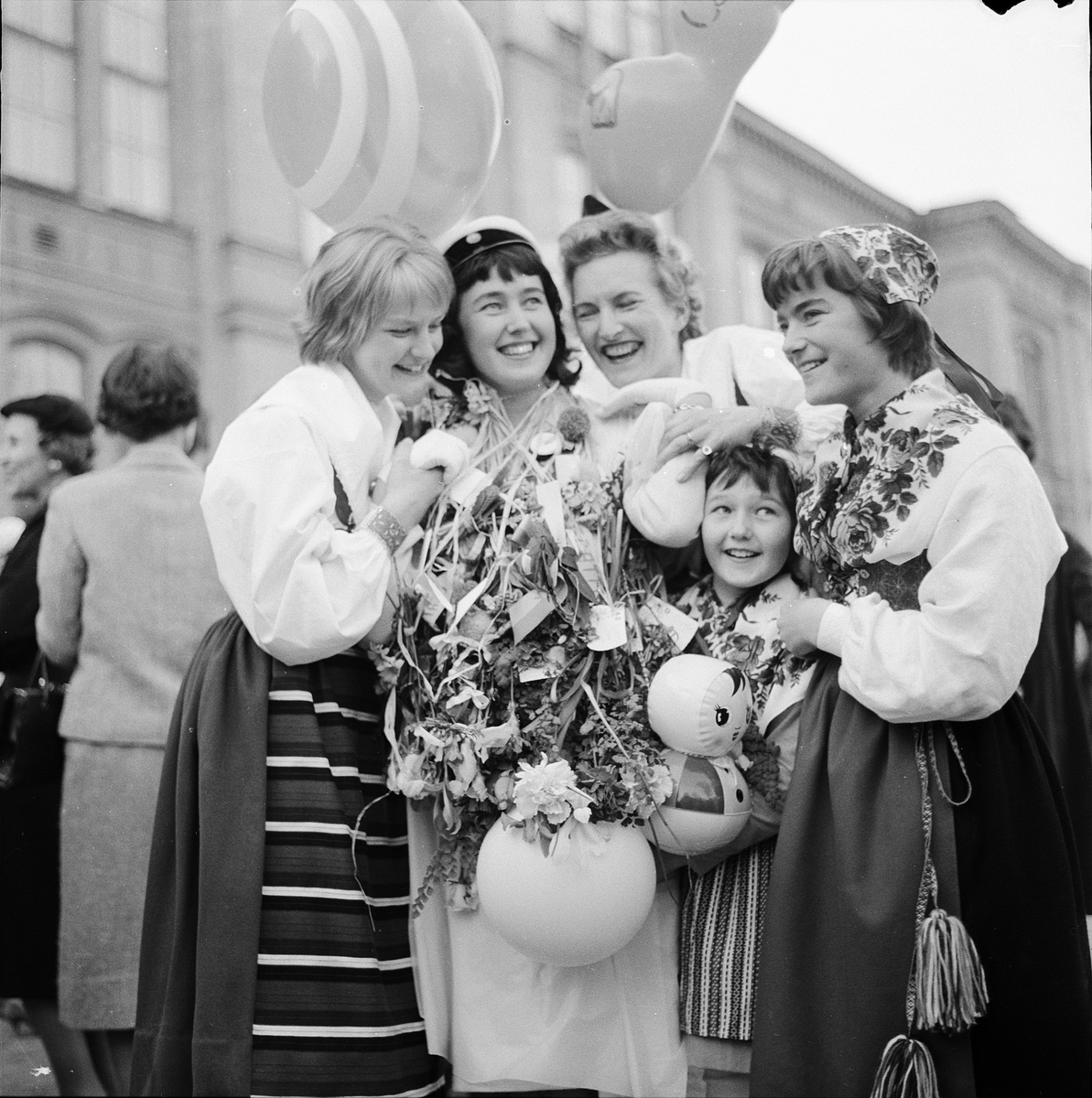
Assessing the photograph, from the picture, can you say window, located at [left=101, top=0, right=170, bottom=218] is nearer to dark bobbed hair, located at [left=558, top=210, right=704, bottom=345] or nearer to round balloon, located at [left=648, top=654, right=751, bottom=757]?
dark bobbed hair, located at [left=558, top=210, right=704, bottom=345]

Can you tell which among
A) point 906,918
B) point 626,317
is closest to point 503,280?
point 626,317

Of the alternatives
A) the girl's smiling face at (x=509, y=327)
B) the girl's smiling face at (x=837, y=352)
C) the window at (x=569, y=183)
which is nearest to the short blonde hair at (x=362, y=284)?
the girl's smiling face at (x=509, y=327)

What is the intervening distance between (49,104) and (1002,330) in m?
2.41

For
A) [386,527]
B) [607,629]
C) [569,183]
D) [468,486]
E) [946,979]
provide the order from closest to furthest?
[946,979] < [607,629] < [386,527] < [468,486] < [569,183]

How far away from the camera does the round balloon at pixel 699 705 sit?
249 centimetres

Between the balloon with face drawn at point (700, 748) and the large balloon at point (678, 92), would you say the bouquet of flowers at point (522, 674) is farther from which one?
the large balloon at point (678, 92)

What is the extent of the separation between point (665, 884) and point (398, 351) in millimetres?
1338

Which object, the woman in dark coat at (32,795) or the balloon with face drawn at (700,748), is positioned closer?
the balloon with face drawn at (700,748)

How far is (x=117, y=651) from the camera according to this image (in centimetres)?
306

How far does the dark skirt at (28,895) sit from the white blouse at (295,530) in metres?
0.83

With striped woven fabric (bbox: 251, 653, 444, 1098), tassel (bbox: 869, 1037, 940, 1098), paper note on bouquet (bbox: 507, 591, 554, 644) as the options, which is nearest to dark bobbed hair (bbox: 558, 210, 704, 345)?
paper note on bouquet (bbox: 507, 591, 554, 644)

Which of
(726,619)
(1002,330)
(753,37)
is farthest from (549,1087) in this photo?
(753,37)

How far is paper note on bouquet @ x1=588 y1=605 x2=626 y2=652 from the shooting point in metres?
2.62

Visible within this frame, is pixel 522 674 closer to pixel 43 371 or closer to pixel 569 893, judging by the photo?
pixel 569 893
